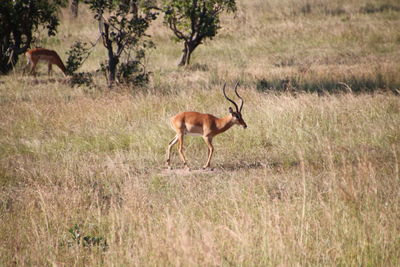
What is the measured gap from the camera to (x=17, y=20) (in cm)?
1568

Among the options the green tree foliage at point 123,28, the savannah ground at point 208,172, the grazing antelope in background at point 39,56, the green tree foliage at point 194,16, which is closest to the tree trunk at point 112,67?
the green tree foliage at point 123,28

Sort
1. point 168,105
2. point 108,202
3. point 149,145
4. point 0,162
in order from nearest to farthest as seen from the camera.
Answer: point 108,202 → point 0,162 → point 149,145 → point 168,105

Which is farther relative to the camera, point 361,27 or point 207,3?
point 361,27

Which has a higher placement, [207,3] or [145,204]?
[207,3]

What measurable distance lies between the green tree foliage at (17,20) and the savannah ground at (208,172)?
27.6 inches

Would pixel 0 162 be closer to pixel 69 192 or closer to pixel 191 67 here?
pixel 69 192

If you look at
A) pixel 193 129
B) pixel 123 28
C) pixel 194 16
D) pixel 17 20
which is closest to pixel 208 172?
pixel 193 129

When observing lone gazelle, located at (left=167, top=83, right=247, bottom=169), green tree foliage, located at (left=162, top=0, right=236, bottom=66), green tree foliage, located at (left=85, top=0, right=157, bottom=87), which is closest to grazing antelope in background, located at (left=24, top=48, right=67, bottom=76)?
green tree foliage, located at (left=85, top=0, right=157, bottom=87)

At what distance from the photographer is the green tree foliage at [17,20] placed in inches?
606

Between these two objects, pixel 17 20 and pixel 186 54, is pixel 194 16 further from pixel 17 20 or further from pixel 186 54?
pixel 17 20

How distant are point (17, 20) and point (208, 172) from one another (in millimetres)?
11673

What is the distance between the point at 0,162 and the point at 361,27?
2020 centimetres

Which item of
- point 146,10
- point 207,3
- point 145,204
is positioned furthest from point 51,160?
point 207,3

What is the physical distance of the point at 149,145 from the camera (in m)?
8.27
